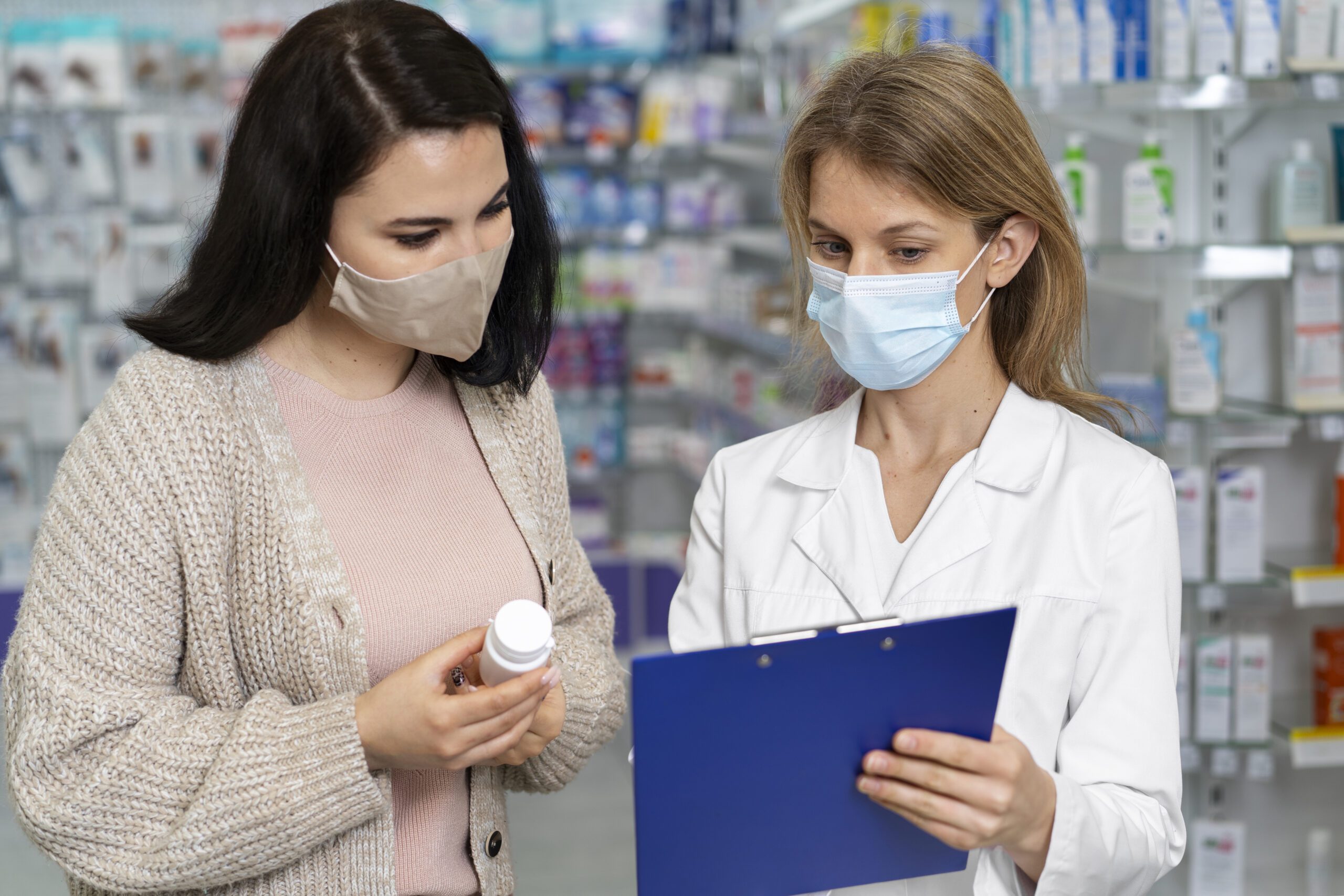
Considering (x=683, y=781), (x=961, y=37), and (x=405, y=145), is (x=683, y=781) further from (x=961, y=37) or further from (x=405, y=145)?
(x=961, y=37)

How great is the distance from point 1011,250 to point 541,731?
2.76ft

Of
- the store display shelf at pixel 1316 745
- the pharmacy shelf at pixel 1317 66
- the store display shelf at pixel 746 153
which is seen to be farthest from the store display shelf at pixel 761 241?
the store display shelf at pixel 1316 745

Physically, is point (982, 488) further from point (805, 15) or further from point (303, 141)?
point (805, 15)

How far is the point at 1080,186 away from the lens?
3105 millimetres

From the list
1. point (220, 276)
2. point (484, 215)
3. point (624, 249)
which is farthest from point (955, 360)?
point (624, 249)

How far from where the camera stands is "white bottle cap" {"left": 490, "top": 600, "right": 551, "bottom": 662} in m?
1.27

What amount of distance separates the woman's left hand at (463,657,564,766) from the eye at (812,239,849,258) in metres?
0.64

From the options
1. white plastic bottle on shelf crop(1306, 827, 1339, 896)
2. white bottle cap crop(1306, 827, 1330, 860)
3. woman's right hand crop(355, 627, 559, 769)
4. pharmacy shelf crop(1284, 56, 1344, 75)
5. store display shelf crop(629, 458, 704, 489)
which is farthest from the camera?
store display shelf crop(629, 458, 704, 489)

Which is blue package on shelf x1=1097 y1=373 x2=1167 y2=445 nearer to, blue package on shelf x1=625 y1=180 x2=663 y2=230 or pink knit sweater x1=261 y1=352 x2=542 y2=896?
pink knit sweater x1=261 y1=352 x2=542 y2=896

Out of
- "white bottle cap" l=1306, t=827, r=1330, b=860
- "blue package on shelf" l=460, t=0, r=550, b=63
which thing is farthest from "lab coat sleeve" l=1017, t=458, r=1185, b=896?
"blue package on shelf" l=460, t=0, r=550, b=63

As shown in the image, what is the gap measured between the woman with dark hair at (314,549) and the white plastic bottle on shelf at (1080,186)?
184 centimetres

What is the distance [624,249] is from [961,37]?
2.52 m

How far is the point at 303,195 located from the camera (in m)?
1.48

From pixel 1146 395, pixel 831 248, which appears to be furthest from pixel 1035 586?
pixel 1146 395
